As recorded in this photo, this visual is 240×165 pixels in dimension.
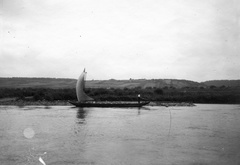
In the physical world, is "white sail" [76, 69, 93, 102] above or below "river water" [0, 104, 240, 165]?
above

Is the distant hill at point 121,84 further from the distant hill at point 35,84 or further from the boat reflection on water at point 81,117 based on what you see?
the boat reflection on water at point 81,117

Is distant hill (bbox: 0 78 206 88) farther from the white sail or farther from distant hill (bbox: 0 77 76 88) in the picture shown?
the white sail

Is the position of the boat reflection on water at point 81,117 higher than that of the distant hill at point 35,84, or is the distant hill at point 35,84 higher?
the distant hill at point 35,84

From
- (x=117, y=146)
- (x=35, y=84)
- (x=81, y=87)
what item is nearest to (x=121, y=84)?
(x=35, y=84)

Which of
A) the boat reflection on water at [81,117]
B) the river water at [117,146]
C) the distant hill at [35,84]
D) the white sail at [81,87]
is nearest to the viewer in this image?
the river water at [117,146]

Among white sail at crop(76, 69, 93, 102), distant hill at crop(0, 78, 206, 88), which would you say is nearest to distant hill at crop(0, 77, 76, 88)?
distant hill at crop(0, 78, 206, 88)

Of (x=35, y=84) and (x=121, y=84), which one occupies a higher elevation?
(x=121, y=84)

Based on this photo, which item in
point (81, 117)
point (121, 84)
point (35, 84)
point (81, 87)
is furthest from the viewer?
point (35, 84)

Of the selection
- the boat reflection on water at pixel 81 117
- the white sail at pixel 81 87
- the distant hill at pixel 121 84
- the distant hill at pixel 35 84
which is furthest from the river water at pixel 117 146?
the distant hill at pixel 35 84

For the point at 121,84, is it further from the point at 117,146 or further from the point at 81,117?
the point at 117,146

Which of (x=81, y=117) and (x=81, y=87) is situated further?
(x=81, y=87)

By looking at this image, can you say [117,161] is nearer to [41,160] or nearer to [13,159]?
[41,160]

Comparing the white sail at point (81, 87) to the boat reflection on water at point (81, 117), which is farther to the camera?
the white sail at point (81, 87)

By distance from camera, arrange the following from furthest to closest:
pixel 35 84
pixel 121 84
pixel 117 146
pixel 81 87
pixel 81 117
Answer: pixel 35 84 → pixel 121 84 → pixel 81 87 → pixel 81 117 → pixel 117 146
